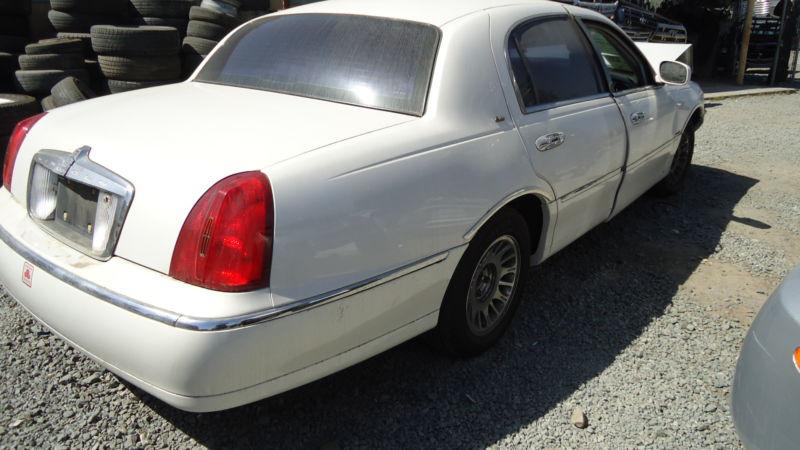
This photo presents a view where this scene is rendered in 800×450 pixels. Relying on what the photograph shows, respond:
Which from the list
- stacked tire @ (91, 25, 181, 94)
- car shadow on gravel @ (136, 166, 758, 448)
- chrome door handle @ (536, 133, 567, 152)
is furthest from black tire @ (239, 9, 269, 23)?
chrome door handle @ (536, 133, 567, 152)

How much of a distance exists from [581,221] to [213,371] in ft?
7.60

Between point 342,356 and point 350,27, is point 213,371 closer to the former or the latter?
point 342,356

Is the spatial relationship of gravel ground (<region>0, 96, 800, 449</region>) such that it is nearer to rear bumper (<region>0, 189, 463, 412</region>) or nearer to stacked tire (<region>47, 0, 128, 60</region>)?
rear bumper (<region>0, 189, 463, 412</region>)

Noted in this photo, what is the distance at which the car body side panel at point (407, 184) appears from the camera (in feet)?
6.96

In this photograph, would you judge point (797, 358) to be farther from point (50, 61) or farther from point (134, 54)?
point (50, 61)

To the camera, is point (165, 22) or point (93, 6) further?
point (165, 22)

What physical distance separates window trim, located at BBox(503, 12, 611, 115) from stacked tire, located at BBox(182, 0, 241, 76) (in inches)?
189

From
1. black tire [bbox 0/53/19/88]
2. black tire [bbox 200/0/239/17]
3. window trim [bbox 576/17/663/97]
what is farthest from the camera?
black tire [bbox 200/0/239/17]

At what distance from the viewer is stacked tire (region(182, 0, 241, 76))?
287 inches

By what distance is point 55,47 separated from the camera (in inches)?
265

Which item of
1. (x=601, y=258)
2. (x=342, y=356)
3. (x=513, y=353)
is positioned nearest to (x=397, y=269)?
(x=342, y=356)

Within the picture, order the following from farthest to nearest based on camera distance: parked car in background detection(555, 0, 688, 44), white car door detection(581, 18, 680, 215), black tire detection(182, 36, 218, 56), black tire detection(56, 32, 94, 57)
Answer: parked car in background detection(555, 0, 688, 44), black tire detection(182, 36, 218, 56), black tire detection(56, 32, 94, 57), white car door detection(581, 18, 680, 215)

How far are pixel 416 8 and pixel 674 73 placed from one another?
2.24m

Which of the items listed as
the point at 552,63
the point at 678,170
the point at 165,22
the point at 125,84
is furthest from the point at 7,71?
the point at 678,170
